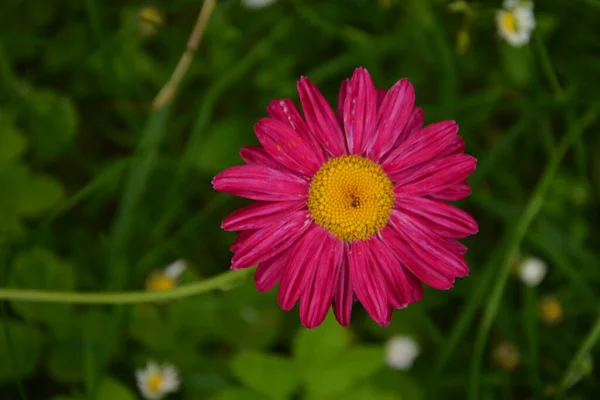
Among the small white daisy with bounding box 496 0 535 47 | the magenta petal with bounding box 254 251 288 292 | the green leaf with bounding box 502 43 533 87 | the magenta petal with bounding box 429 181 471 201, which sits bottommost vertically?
the magenta petal with bounding box 429 181 471 201

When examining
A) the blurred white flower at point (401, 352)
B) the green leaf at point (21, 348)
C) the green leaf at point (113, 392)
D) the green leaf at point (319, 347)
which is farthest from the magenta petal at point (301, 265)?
the green leaf at point (21, 348)

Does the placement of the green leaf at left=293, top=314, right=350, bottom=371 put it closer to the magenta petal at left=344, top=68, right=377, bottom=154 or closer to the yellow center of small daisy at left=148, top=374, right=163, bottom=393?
the yellow center of small daisy at left=148, top=374, right=163, bottom=393

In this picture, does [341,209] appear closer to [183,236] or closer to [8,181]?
[183,236]

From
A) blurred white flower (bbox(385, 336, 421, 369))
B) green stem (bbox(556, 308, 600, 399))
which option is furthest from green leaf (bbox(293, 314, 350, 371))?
green stem (bbox(556, 308, 600, 399))

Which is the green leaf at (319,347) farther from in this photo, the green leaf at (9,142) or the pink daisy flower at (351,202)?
the green leaf at (9,142)

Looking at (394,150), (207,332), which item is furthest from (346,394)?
(394,150)
